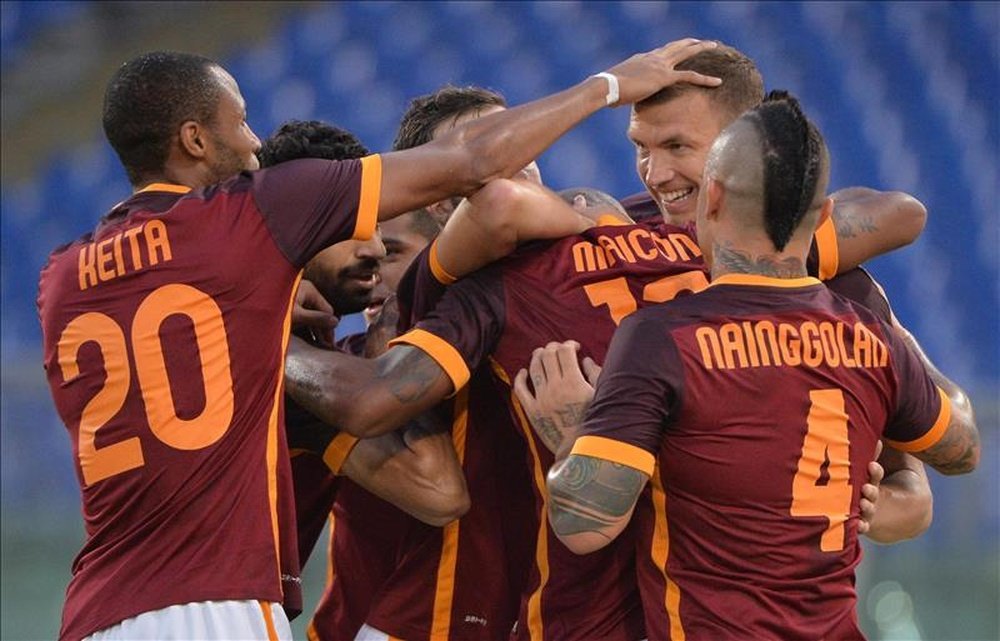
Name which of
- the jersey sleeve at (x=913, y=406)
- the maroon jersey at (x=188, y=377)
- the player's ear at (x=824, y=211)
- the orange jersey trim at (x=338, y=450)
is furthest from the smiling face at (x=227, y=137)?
the jersey sleeve at (x=913, y=406)

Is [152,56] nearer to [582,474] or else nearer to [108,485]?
[108,485]

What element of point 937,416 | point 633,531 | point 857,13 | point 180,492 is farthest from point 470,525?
point 857,13

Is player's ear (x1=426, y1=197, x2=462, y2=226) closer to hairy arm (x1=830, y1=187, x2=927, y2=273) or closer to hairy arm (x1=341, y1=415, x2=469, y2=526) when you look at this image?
hairy arm (x1=341, y1=415, x2=469, y2=526)

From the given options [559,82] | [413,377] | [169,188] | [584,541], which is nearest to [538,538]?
[413,377]

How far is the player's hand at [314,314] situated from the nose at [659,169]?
2.84ft

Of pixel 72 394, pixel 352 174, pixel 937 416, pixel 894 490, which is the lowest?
pixel 894 490

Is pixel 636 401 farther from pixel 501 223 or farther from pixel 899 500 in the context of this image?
pixel 899 500

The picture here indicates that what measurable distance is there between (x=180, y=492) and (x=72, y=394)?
34 centimetres

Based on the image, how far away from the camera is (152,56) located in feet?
11.1

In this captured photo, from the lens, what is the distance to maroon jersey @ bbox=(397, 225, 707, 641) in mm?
3328

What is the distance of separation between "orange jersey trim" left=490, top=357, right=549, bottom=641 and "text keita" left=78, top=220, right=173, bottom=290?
0.79m

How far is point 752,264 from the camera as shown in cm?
295

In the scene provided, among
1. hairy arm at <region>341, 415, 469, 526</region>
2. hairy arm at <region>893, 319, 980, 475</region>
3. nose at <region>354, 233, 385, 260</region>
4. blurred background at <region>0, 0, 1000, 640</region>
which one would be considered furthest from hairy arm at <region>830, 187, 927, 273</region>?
blurred background at <region>0, 0, 1000, 640</region>

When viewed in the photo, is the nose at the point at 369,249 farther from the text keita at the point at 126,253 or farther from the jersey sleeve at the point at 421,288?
the text keita at the point at 126,253
